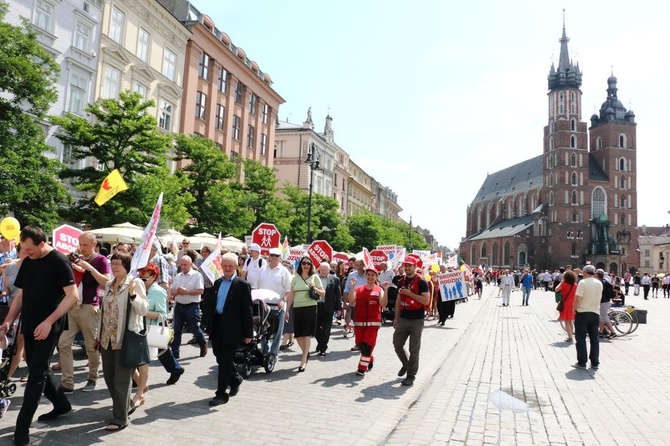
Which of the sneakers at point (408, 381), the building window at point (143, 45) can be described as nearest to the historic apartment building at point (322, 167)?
the building window at point (143, 45)

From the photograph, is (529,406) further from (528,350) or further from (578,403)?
(528,350)

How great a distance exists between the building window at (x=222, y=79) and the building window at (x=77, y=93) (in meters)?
15.3

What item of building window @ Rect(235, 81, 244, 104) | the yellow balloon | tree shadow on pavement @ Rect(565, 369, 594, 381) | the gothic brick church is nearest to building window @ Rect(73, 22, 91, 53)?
building window @ Rect(235, 81, 244, 104)

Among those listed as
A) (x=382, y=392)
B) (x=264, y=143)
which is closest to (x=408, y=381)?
(x=382, y=392)

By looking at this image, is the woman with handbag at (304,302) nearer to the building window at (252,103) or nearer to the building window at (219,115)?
the building window at (219,115)

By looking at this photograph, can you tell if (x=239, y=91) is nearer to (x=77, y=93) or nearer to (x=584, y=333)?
(x=77, y=93)

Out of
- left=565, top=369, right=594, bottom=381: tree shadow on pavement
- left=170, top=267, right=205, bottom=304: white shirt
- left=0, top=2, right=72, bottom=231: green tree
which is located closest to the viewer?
left=565, top=369, right=594, bottom=381: tree shadow on pavement

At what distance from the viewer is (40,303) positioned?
502 cm

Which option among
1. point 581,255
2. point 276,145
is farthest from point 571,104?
point 276,145

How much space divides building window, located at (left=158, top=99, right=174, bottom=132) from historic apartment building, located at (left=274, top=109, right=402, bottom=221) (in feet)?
48.0

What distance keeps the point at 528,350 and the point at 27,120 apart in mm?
17940

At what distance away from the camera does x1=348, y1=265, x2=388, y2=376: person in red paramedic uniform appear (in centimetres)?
884

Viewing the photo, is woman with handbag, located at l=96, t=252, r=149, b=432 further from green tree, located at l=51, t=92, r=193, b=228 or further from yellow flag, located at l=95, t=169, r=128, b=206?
green tree, located at l=51, t=92, r=193, b=228

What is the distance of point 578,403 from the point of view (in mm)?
7277
